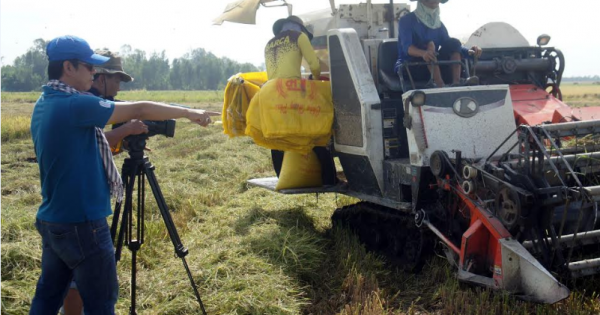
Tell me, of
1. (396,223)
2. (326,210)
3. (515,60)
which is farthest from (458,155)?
(515,60)

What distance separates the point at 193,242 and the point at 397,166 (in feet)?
6.99

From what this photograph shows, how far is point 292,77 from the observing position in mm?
6496

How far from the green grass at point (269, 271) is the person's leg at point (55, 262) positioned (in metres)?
1.03

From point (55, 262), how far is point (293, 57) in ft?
12.6

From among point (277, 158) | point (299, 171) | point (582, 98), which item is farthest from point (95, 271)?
point (582, 98)

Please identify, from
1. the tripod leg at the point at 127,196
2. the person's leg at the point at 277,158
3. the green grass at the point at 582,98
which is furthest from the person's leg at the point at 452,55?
the green grass at the point at 582,98

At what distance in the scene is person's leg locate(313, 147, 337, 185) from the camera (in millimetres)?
6852

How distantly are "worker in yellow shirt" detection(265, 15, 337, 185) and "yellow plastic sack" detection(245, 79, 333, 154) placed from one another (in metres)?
0.36

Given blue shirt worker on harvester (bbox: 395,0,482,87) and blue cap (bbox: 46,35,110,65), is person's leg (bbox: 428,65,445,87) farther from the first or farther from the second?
blue cap (bbox: 46,35,110,65)

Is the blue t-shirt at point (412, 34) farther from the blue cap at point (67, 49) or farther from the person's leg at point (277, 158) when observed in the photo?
the blue cap at point (67, 49)

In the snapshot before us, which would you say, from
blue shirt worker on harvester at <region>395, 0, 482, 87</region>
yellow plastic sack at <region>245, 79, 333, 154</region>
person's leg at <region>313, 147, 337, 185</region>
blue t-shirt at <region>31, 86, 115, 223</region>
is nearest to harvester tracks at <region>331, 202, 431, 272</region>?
person's leg at <region>313, 147, 337, 185</region>

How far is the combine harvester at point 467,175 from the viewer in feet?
13.9

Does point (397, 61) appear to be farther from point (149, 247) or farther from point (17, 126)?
point (17, 126)

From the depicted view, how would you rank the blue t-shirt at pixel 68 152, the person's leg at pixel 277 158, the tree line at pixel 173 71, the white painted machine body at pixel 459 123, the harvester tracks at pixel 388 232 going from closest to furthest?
the blue t-shirt at pixel 68 152 → the white painted machine body at pixel 459 123 → the harvester tracks at pixel 388 232 → the person's leg at pixel 277 158 → the tree line at pixel 173 71
